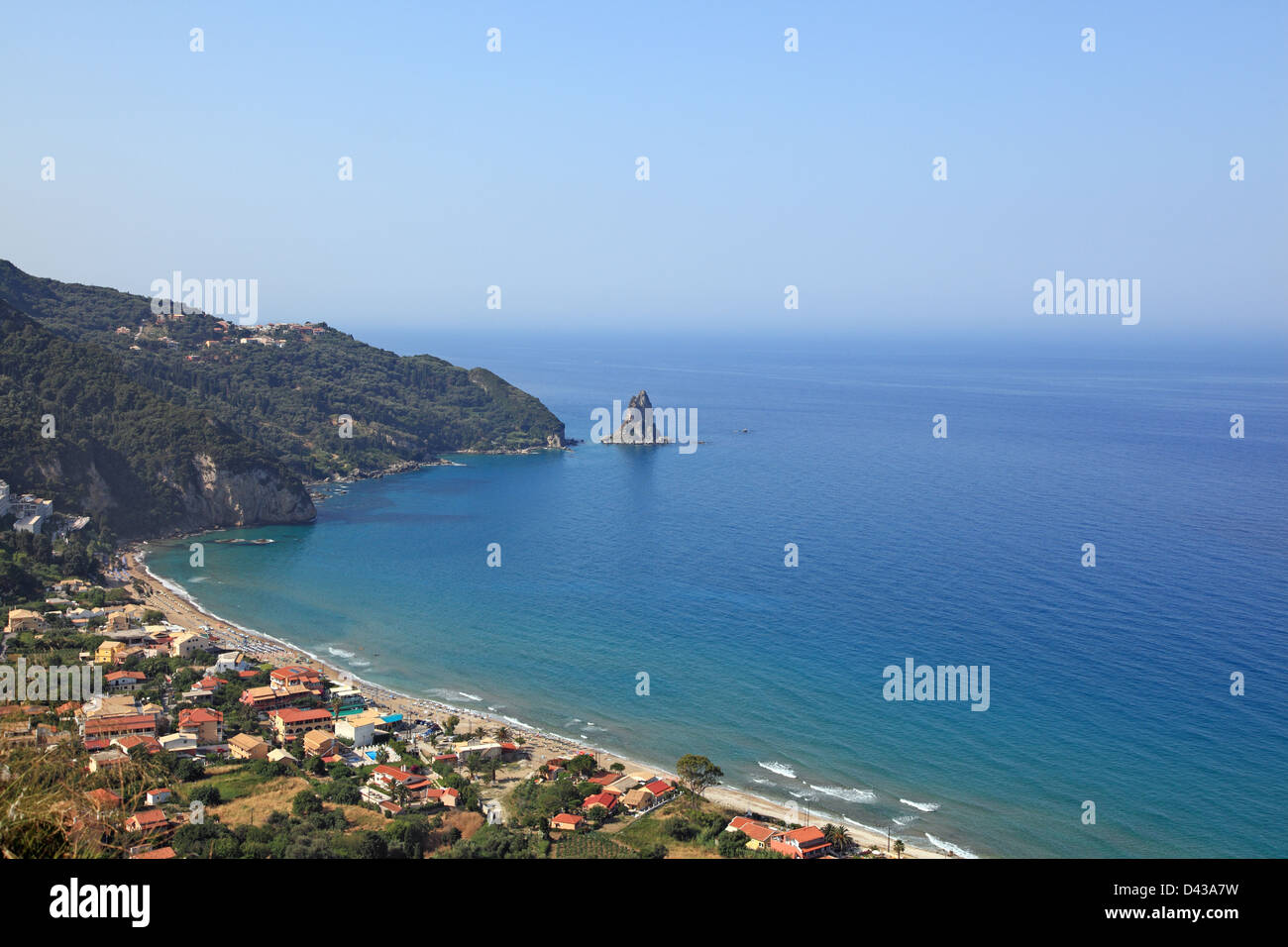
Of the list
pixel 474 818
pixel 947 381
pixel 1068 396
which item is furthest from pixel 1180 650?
pixel 947 381

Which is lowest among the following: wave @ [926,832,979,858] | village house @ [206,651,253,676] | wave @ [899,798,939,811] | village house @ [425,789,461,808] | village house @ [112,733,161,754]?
wave @ [926,832,979,858]

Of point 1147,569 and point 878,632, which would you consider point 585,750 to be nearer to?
point 878,632

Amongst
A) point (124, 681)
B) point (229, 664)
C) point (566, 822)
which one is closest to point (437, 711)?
point (229, 664)

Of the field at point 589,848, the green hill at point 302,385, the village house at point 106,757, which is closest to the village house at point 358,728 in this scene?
the village house at point 106,757

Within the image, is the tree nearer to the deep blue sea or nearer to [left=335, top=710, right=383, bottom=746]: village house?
the deep blue sea


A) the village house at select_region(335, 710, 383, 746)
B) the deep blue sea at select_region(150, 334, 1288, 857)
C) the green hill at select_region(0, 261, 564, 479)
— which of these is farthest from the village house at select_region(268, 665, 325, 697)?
the green hill at select_region(0, 261, 564, 479)

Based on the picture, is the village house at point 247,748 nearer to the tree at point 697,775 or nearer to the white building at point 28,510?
the tree at point 697,775
